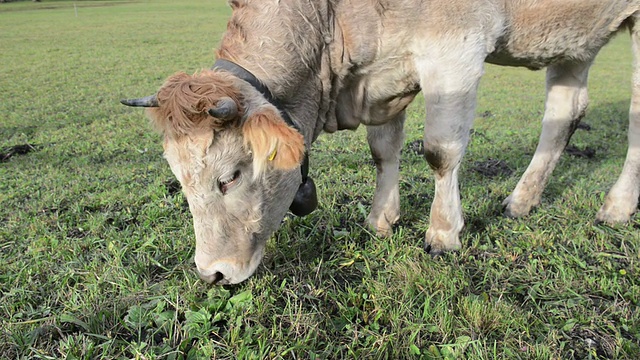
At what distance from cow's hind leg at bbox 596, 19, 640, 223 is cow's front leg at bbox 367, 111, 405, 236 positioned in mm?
1515

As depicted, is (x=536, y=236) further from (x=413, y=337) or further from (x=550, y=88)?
(x=550, y=88)

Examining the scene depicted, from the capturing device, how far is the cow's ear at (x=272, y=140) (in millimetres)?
2205

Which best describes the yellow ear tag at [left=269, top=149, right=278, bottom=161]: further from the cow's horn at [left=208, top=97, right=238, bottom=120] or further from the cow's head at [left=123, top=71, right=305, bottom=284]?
the cow's horn at [left=208, top=97, right=238, bottom=120]

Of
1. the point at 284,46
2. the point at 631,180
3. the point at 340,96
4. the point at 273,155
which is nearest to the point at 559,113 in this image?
the point at 631,180

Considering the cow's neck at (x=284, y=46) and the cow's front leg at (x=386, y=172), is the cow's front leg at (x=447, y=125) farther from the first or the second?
the cow's neck at (x=284, y=46)

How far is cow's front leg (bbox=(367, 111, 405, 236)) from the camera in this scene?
11.3ft

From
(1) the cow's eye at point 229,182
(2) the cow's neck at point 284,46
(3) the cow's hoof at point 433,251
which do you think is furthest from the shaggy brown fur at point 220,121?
(3) the cow's hoof at point 433,251

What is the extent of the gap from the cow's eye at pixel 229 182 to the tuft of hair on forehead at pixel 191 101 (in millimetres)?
267

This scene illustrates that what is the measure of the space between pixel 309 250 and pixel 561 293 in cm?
145

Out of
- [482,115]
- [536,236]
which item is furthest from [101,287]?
[482,115]

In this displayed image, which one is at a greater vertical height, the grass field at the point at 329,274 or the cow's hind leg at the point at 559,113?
the cow's hind leg at the point at 559,113

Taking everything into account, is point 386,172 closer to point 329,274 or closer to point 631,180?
point 329,274

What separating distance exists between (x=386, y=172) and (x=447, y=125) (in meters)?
0.70

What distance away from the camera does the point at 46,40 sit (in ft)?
64.8
